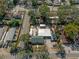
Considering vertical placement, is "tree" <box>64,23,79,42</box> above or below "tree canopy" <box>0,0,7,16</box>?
below

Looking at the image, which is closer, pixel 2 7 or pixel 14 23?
pixel 14 23

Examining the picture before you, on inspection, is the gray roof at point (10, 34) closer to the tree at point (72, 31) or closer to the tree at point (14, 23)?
the tree at point (14, 23)

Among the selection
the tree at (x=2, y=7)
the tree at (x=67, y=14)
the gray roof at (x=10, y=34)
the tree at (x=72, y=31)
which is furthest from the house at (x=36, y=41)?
the tree at (x=2, y=7)

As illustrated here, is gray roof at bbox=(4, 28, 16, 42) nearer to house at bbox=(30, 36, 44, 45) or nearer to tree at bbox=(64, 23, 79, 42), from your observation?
house at bbox=(30, 36, 44, 45)

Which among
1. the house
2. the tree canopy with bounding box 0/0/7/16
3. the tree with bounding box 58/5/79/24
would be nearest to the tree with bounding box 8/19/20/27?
the tree canopy with bounding box 0/0/7/16

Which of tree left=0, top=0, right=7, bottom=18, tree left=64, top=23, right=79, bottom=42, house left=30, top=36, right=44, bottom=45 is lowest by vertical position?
house left=30, top=36, right=44, bottom=45

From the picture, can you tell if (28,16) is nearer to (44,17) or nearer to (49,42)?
(44,17)

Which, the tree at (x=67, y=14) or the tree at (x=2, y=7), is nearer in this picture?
the tree at (x=67, y=14)

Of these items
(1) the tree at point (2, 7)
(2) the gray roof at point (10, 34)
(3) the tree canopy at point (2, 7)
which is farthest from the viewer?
(3) the tree canopy at point (2, 7)

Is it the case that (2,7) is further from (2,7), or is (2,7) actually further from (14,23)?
(14,23)

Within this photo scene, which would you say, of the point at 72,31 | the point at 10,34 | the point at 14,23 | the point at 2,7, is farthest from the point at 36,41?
the point at 2,7

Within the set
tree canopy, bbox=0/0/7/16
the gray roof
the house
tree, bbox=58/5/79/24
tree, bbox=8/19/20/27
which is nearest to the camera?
the house

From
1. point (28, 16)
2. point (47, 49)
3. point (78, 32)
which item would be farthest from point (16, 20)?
point (78, 32)
